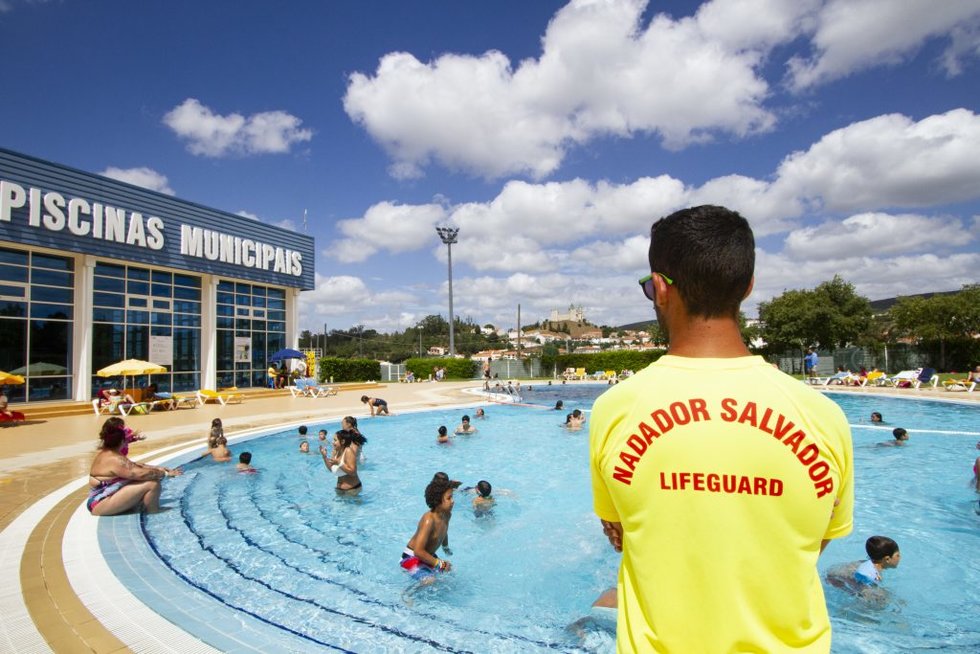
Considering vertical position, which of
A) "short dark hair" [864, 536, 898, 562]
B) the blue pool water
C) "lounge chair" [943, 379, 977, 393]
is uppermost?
"lounge chair" [943, 379, 977, 393]

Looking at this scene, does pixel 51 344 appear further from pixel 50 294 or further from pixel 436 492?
pixel 436 492

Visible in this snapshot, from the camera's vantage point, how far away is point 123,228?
20250mm

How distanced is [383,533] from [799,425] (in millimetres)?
6837

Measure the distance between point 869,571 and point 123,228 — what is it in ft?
78.1

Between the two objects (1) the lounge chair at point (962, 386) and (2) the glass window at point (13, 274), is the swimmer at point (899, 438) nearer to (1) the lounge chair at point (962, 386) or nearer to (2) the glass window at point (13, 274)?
(1) the lounge chair at point (962, 386)

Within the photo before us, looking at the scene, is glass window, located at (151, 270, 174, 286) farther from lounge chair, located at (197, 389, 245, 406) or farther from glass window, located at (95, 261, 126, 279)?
lounge chair, located at (197, 389, 245, 406)

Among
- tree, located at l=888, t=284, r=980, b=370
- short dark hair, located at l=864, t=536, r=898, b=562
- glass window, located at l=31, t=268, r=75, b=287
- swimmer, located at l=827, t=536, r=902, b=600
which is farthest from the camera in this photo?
tree, located at l=888, t=284, r=980, b=370

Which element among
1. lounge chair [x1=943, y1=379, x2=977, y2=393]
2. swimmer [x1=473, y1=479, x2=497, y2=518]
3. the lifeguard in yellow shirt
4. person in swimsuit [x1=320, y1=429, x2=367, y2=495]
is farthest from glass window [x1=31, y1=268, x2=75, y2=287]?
lounge chair [x1=943, y1=379, x2=977, y2=393]

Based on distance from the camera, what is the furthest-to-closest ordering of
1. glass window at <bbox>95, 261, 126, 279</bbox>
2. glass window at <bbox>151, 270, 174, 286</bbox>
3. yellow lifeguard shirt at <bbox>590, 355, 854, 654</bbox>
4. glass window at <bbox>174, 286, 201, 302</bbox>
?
glass window at <bbox>174, 286, 201, 302</bbox> → glass window at <bbox>151, 270, 174, 286</bbox> → glass window at <bbox>95, 261, 126, 279</bbox> → yellow lifeguard shirt at <bbox>590, 355, 854, 654</bbox>

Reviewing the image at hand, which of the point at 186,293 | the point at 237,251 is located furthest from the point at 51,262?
the point at 237,251

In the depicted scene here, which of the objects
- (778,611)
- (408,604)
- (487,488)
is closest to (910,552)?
(487,488)

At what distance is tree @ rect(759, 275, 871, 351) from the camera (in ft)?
125

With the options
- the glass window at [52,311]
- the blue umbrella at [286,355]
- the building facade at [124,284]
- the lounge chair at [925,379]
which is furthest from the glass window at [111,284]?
the lounge chair at [925,379]

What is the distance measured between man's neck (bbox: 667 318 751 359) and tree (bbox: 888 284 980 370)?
131 feet
